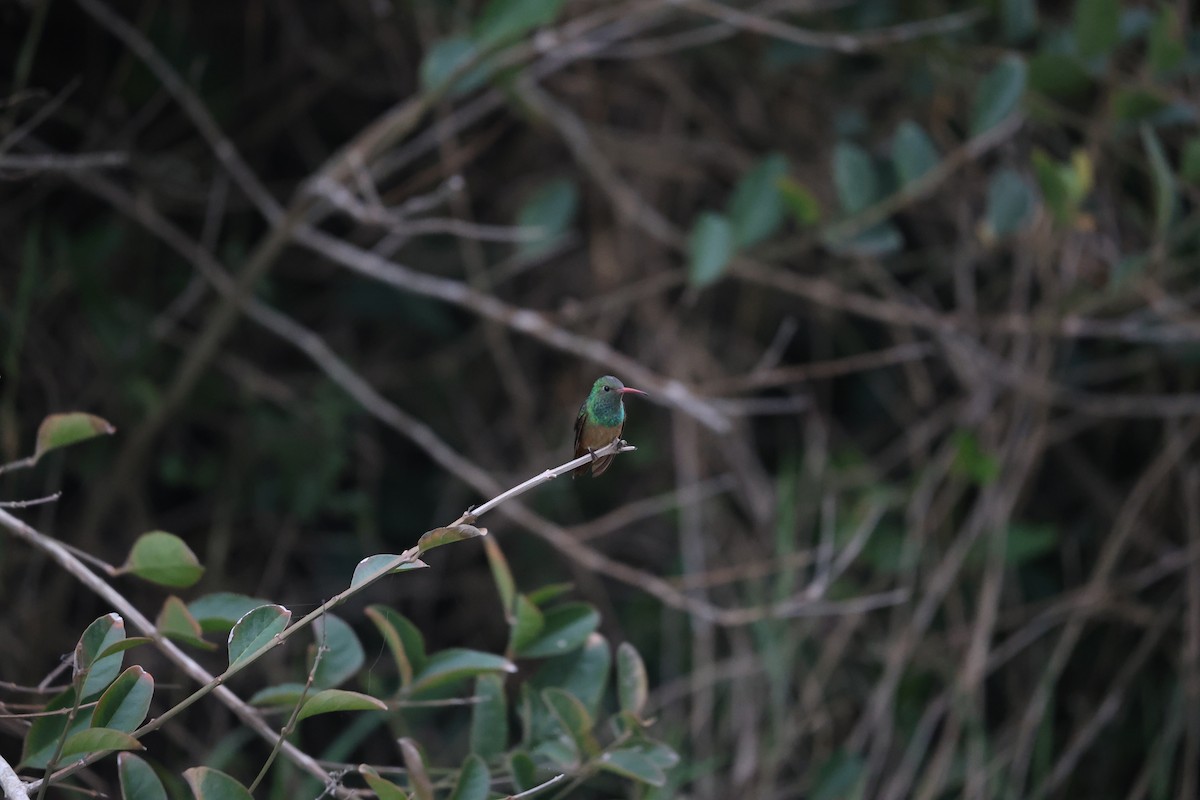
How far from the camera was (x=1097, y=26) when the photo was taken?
2.45 m

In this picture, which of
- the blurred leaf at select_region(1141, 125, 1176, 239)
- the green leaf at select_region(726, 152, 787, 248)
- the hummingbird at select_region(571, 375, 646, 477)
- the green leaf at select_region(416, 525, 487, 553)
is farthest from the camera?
the green leaf at select_region(726, 152, 787, 248)

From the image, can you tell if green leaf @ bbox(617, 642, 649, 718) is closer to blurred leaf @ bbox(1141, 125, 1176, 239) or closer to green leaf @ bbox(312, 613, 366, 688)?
green leaf @ bbox(312, 613, 366, 688)

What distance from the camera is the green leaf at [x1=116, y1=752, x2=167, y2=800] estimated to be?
3.63 feet

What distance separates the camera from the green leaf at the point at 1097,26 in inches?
96.0

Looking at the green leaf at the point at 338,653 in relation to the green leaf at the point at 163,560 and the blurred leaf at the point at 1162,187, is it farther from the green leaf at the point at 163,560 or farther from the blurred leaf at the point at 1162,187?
the blurred leaf at the point at 1162,187

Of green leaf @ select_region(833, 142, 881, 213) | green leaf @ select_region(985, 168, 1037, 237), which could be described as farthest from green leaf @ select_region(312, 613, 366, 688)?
green leaf @ select_region(985, 168, 1037, 237)

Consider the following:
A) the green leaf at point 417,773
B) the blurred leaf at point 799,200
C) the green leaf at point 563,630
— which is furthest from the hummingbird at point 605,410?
the blurred leaf at point 799,200

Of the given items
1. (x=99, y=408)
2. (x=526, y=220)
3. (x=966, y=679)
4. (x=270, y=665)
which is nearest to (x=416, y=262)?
(x=526, y=220)

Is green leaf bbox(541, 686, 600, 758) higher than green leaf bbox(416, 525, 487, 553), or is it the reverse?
green leaf bbox(416, 525, 487, 553)

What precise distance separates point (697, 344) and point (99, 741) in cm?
220

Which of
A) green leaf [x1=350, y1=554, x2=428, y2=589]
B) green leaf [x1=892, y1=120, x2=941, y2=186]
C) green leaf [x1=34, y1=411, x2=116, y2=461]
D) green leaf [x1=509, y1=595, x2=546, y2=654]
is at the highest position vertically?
green leaf [x1=892, y1=120, x2=941, y2=186]

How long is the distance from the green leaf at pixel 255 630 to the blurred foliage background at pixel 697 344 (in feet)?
3.76

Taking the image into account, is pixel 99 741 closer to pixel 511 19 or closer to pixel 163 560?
pixel 163 560

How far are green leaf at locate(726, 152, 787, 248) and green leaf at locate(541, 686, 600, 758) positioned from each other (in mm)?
1424
